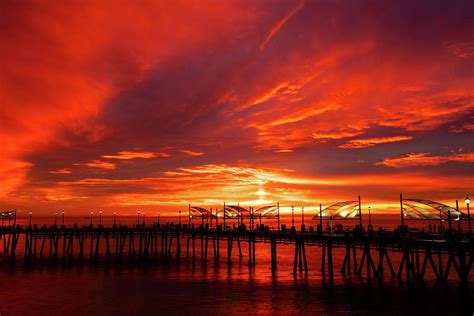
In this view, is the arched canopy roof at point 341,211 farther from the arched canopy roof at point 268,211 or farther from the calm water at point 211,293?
the arched canopy roof at point 268,211

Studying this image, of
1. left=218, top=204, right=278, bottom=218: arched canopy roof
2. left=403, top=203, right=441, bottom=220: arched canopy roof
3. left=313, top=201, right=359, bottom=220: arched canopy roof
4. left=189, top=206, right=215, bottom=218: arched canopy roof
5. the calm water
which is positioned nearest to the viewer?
the calm water

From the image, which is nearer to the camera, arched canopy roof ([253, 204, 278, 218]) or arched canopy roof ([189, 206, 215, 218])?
arched canopy roof ([253, 204, 278, 218])

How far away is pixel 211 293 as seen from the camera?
42.5 meters

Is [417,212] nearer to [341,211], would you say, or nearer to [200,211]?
[341,211]

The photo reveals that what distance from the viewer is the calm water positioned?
35.7 metres

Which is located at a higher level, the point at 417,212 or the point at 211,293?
the point at 417,212

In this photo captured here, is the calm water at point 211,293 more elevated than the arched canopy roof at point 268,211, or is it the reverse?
the arched canopy roof at point 268,211

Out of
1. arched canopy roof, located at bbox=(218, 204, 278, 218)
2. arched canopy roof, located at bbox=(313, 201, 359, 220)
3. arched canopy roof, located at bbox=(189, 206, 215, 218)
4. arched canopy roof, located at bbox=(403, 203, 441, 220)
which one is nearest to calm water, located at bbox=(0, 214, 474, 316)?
arched canopy roof, located at bbox=(403, 203, 441, 220)

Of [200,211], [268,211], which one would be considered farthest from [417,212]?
[200,211]

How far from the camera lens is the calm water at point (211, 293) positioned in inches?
1406

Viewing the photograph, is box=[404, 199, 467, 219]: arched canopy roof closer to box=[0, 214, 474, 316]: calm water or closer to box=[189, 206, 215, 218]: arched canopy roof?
box=[0, 214, 474, 316]: calm water

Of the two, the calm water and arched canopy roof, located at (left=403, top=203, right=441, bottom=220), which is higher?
arched canopy roof, located at (left=403, top=203, right=441, bottom=220)

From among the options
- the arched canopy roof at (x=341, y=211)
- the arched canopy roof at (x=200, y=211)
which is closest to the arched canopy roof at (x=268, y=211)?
the arched canopy roof at (x=200, y=211)

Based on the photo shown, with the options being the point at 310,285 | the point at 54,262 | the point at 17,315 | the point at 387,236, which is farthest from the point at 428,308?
the point at 54,262
